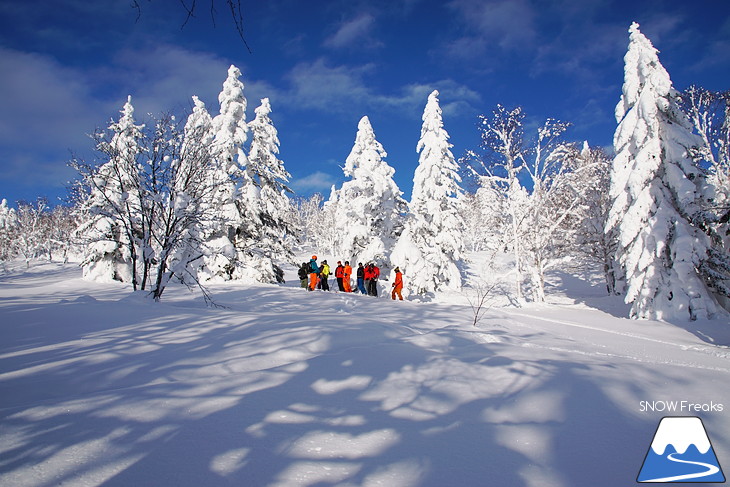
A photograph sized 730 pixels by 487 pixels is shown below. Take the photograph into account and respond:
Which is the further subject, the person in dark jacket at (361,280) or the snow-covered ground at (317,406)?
the person in dark jacket at (361,280)

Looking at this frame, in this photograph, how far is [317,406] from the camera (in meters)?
2.93

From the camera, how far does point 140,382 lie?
3244 millimetres

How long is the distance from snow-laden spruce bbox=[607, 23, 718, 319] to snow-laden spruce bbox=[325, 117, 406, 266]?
11.6m

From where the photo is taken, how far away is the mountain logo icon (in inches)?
83.0

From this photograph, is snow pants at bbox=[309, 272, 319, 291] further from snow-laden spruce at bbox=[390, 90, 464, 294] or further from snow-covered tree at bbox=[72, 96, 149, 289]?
snow-laden spruce at bbox=[390, 90, 464, 294]

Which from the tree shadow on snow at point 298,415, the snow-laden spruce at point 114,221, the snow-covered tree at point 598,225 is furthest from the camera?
the snow-covered tree at point 598,225

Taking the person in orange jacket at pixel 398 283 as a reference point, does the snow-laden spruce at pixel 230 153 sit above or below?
above

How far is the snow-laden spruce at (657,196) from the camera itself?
41.9 ft

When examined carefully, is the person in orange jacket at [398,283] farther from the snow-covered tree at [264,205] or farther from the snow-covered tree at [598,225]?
the snow-covered tree at [598,225]

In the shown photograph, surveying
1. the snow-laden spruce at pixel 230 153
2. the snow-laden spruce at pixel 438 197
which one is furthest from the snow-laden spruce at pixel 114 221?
the snow-laden spruce at pixel 438 197

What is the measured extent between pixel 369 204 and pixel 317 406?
61.8ft

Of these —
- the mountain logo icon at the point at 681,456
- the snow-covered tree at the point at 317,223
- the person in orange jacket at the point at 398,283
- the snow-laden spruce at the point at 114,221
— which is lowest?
the mountain logo icon at the point at 681,456

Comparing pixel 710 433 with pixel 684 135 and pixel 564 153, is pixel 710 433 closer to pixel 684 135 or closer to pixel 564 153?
pixel 684 135

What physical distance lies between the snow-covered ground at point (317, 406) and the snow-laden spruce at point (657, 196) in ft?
30.3
